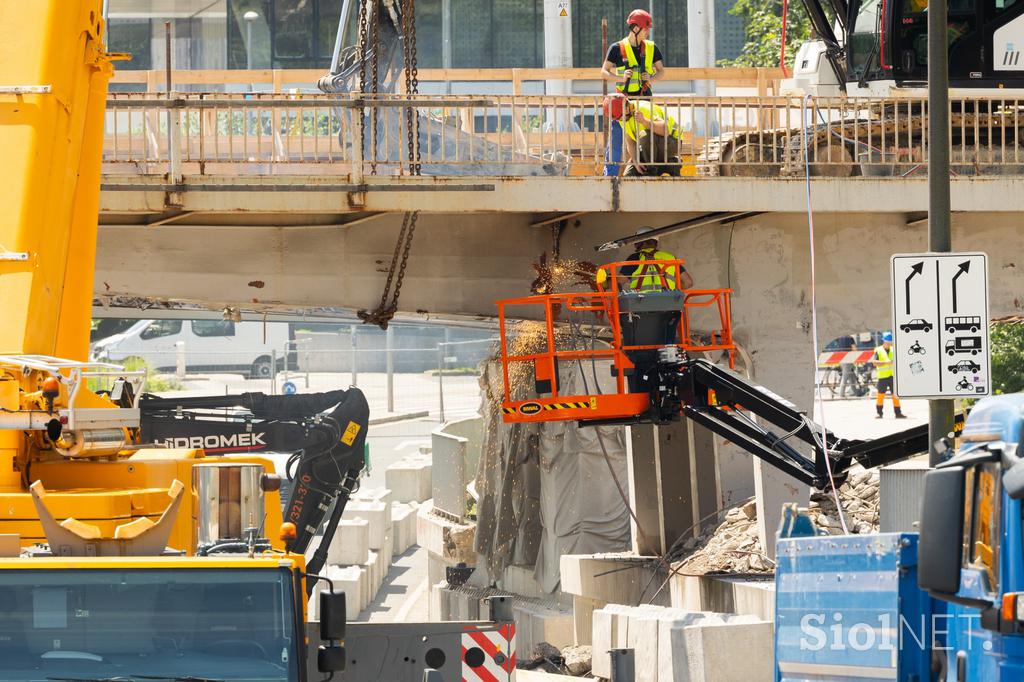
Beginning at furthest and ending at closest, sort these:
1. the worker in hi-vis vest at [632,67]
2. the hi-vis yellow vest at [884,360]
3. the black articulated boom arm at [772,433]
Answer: the hi-vis yellow vest at [884,360]
the worker in hi-vis vest at [632,67]
the black articulated boom arm at [772,433]

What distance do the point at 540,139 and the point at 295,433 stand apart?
4.69 metres

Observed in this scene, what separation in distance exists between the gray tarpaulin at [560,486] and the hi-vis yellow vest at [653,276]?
5.02 meters

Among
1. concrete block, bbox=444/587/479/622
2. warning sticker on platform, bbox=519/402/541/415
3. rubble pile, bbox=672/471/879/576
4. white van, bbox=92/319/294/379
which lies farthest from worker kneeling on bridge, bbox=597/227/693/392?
white van, bbox=92/319/294/379

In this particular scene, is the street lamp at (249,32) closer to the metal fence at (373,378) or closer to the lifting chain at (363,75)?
the metal fence at (373,378)

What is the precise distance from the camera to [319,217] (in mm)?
18750

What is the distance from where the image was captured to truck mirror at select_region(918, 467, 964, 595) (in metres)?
6.17

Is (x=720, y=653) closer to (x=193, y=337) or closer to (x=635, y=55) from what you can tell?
(x=635, y=55)

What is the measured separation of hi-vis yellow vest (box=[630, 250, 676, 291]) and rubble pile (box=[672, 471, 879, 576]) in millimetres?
3140

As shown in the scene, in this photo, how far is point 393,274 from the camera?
18.8 meters

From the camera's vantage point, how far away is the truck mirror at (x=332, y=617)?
25.2ft

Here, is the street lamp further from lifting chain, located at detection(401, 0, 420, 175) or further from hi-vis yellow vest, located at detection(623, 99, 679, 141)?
hi-vis yellow vest, located at detection(623, 99, 679, 141)

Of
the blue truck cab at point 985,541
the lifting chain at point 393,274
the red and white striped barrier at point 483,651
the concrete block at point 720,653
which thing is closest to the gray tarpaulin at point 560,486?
the lifting chain at point 393,274

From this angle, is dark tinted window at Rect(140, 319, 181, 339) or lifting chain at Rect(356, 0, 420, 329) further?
dark tinted window at Rect(140, 319, 181, 339)

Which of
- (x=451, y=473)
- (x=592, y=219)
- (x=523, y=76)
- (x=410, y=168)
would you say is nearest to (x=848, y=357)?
(x=451, y=473)
